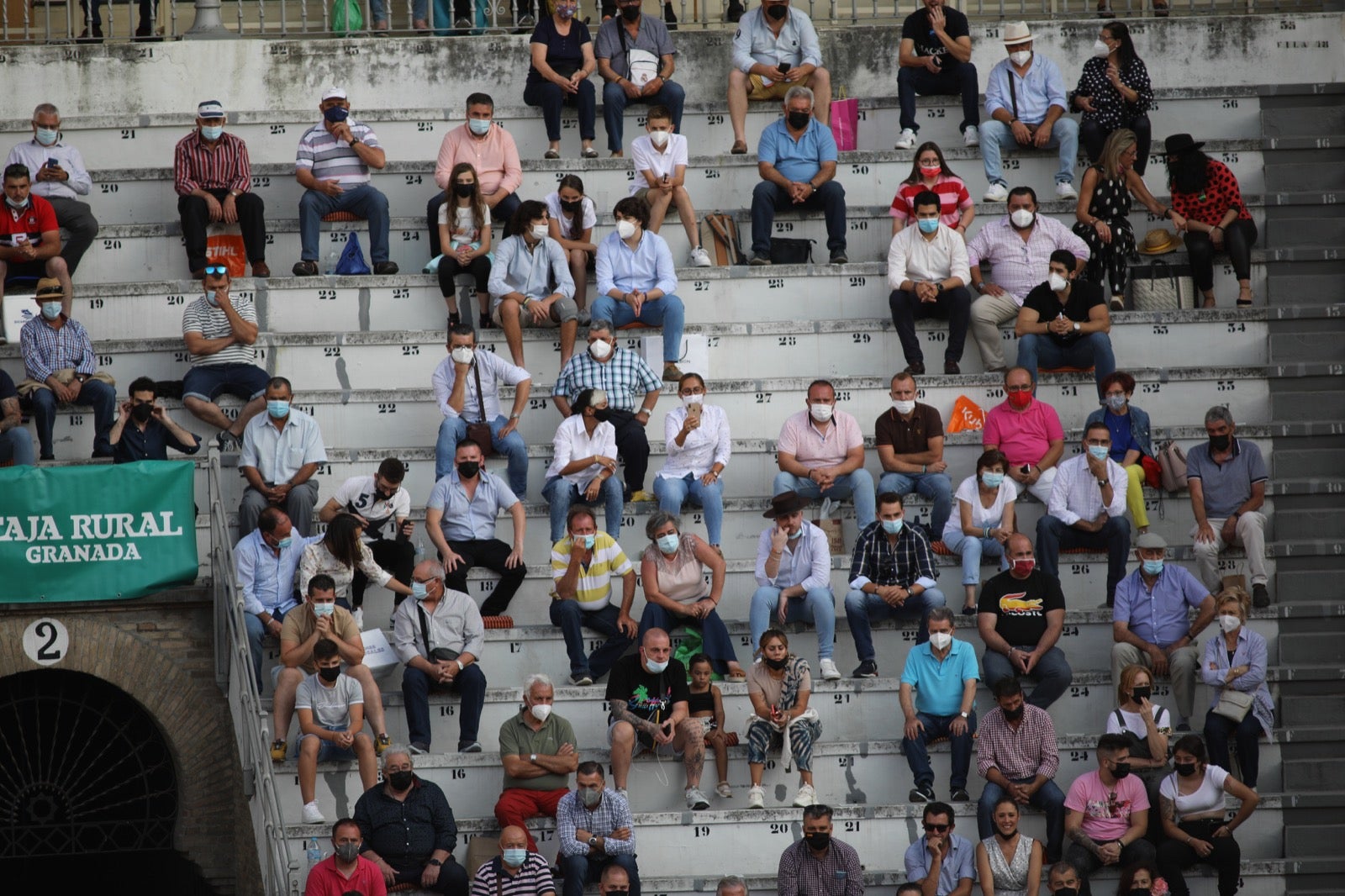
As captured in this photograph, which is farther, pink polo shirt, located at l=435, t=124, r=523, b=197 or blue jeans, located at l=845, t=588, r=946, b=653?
pink polo shirt, located at l=435, t=124, r=523, b=197

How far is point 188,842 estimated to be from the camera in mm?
15203

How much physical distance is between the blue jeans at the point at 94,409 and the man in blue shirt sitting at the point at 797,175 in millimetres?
5332

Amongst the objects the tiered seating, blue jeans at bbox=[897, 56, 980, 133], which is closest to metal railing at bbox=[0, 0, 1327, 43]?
the tiered seating

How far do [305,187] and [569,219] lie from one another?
8.01ft

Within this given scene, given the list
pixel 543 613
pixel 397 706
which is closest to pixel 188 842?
pixel 397 706

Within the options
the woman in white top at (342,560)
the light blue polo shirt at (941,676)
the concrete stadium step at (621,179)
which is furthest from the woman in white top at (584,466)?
→ the concrete stadium step at (621,179)

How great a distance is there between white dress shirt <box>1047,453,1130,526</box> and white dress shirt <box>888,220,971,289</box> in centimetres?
219

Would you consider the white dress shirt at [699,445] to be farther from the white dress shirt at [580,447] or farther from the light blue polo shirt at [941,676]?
the light blue polo shirt at [941,676]

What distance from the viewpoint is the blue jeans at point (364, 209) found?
1750 centimetres

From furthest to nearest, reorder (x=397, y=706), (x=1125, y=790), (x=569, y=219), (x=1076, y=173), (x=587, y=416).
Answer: (x=1076, y=173), (x=569, y=219), (x=587, y=416), (x=397, y=706), (x=1125, y=790)

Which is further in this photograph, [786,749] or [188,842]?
[188,842]

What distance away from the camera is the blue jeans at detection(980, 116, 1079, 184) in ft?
59.5

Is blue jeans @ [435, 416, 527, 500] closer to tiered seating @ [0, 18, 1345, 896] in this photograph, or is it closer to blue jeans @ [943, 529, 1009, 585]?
tiered seating @ [0, 18, 1345, 896]

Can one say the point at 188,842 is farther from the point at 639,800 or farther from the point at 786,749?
the point at 786,749
